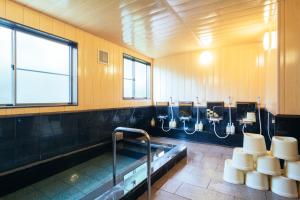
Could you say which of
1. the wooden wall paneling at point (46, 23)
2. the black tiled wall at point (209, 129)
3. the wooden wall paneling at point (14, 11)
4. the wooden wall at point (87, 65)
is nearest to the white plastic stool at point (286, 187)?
the black tiled wall at point (209, 129)

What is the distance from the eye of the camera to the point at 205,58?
15.2 feet

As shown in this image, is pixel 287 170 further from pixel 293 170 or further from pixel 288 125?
pixel 288 125

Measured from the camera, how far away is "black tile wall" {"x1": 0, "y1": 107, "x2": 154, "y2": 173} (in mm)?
2240

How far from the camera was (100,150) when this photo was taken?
3553 mm

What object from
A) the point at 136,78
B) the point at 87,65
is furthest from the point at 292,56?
the point at 136,78

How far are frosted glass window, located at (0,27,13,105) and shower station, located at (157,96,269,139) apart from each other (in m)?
3.69

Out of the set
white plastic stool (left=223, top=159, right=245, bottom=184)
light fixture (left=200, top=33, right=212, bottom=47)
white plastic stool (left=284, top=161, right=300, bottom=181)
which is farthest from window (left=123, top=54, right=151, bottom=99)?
white plastic stool (left=284, top=161, right=300, bottom=181)

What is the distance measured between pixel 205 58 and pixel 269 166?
10.9ft

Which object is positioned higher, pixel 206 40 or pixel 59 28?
pixel 206 40

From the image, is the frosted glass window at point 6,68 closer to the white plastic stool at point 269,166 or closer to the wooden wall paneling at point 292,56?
the white plastic stool at point 269,166

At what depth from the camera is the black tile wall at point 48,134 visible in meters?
2.24

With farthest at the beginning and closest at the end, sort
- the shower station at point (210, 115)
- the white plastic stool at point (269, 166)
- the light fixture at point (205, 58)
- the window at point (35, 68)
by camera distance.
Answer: the light fixture at point (205, 58), the shower station at point (210, 115), the window at point (35, 68), the white plastic stool at point (269, 166)

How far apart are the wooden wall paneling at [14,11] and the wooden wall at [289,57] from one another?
12.1 ft

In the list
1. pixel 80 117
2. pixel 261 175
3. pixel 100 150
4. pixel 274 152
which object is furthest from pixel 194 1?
pixel 100 150
